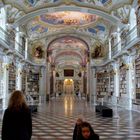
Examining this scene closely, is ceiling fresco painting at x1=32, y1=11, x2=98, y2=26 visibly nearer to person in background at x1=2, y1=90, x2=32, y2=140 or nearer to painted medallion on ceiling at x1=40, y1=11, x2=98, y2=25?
painted medallion on ceiling at x1=40, y1=11, x2=98, y2=25

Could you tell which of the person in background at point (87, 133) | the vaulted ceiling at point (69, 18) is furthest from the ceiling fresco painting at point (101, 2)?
the person in background at point (87, 133)

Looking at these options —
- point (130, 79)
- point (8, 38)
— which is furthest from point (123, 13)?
point (8, 38)

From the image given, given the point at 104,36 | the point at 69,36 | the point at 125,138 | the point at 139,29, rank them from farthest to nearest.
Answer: the point at 69,36 < the point at 104,36 < the point at 139,29 < the point at 125,138

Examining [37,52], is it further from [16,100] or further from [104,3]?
[16,100]

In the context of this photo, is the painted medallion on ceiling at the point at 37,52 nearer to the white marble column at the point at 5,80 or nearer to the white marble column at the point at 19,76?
the white marble column at the point at 19,76

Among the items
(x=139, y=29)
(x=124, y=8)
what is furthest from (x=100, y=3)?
(x=139, y=29)

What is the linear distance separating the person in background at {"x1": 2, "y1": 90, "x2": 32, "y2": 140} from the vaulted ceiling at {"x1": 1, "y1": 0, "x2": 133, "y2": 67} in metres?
12.5

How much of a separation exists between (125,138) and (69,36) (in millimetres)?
20402

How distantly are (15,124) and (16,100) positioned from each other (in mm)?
325

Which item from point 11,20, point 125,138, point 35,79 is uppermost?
point 11,20

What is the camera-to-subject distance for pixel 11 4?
52.2 feet

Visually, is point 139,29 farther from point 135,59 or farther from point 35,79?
point 35,79

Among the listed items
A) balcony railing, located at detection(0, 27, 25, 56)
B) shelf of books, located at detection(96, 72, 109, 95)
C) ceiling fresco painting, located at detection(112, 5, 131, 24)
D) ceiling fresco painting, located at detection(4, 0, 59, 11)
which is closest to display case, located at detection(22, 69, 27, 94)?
balcony railing, located at detection(0, 27, 25, 56)

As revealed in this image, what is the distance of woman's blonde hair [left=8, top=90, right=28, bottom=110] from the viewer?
3.49 m
